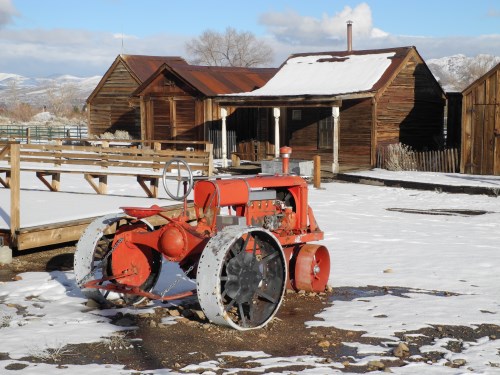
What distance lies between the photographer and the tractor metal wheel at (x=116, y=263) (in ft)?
25.7

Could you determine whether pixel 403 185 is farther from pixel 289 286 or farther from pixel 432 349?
pixel 432 349

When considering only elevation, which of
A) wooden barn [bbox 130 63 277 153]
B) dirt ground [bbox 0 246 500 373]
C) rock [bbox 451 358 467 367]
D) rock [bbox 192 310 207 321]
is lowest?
rock [bbox 451 358 467 367]

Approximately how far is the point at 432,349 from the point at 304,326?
1.29m

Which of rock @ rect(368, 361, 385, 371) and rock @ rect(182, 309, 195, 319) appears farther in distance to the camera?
rock @ rect(182, 309, 195, 319)

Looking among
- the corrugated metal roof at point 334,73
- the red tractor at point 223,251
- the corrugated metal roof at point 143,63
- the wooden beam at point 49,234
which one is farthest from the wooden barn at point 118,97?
the red tractor at point 223,251

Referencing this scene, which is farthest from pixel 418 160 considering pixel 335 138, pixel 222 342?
pixel 222 342

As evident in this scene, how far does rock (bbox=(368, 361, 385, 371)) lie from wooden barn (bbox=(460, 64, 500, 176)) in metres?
18.6

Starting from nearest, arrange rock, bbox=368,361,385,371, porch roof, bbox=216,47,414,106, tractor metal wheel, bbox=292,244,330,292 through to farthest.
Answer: rock, bbox=368,361,385,371, tractor metal wheel, bbox=292,244,330,292, porch roof, bbox=216,47,414,106

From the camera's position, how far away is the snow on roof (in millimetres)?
26281

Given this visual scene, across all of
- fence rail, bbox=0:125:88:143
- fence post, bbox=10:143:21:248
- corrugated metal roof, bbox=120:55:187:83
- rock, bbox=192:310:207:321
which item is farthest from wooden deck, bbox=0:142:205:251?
corrugated metal roof, bbox=120:55:187:83

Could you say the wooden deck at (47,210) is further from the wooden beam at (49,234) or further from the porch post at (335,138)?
the porch post at (335,138)

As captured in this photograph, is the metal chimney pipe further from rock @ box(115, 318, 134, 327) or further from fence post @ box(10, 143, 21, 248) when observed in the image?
rock @ box(115, 318, 134, 327)

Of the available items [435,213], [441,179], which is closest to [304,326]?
[435,213]

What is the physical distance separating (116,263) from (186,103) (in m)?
23.5
